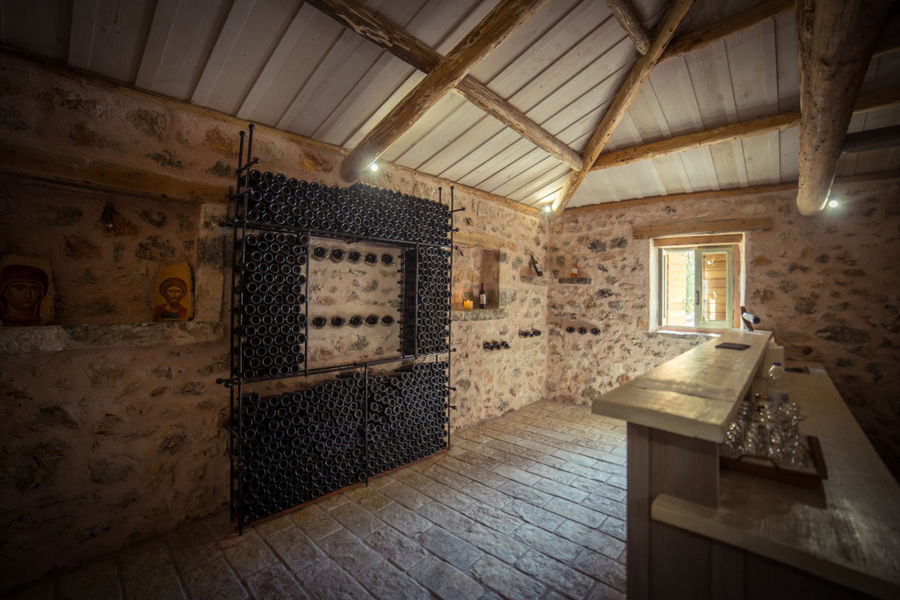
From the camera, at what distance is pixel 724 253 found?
15.9ft

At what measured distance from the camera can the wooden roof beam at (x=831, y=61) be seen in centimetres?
153

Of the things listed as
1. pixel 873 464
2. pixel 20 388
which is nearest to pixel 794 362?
pixel 873 464

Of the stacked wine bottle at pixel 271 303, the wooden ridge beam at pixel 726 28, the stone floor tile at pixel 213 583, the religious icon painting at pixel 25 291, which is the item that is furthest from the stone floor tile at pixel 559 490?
the wooden ridge beam at pixel 726 28

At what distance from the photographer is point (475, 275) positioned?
16.4ft

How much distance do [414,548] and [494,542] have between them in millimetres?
539

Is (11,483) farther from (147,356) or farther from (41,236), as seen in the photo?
(41,236)

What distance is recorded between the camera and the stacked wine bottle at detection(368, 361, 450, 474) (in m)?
3.34

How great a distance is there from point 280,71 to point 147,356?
6.98ft

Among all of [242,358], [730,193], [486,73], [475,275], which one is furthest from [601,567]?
[730,193]

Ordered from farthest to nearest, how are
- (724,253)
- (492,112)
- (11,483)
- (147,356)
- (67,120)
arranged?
1. (724,253)
2. (492,112)
3. (147,356)
4. (67,120)
5. (11,483)

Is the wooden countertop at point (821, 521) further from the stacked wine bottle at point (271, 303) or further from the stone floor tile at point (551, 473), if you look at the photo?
the stacked wine bottle at point (271, 303)

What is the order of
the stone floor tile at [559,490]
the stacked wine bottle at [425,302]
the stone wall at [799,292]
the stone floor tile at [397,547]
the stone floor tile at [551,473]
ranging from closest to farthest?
the stone floor tile at [397,547] < the stone floor tile at [559,490] < the stone floor tile at [551,473] < the stacked wine bottle at [425,302] < the stone wall at [799,292]

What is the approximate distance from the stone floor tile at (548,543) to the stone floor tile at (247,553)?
5.36ft

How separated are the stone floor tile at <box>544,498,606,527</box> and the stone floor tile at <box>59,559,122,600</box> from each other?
2788 millimetres
